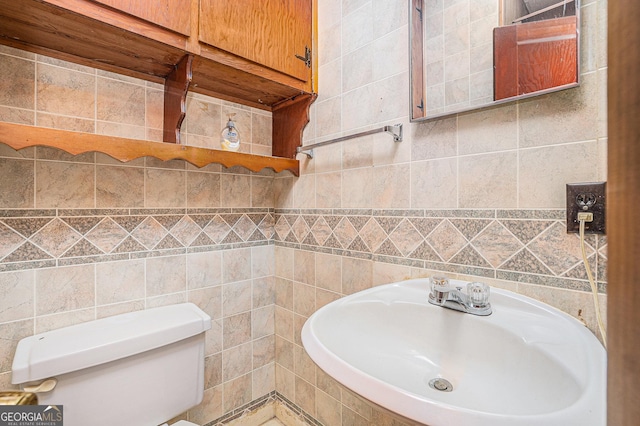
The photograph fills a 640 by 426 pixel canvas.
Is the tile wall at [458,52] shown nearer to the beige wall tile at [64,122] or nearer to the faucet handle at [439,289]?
the faucet handle at [439,289]

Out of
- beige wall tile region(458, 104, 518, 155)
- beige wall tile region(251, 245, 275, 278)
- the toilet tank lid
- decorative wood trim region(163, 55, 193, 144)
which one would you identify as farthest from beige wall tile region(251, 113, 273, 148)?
beige wall tile region(458, 104, 518, 155)

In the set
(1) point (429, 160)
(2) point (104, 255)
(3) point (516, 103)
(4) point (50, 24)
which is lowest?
(2) point (104, 255)

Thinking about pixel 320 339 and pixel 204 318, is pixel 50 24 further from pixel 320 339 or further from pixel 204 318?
pixel 320 339

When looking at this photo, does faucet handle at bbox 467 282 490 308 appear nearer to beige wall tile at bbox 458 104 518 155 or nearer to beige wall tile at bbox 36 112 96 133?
beige wall tile at bbox 458 104 518 155

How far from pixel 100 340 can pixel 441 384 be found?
3.33 feet

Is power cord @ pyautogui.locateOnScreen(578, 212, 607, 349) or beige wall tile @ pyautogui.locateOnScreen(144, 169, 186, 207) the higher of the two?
beige wall tile @ pyautogui.locateOnScreen(144, 169, 186, 207)

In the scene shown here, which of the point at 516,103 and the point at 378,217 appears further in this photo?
the point at 378,217

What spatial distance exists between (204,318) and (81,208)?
60cm

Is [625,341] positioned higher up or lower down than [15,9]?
lower down

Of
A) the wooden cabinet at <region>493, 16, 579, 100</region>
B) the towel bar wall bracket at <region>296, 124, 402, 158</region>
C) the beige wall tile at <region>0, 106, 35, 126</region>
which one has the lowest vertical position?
the towel bar wall bracket at <region>296, 124, 402, 158</region>

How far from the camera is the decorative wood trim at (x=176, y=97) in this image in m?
1.07

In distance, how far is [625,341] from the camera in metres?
0.15

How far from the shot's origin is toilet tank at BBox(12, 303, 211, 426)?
0.83m

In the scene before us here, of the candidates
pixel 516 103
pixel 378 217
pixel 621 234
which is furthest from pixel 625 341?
pixel 378 217
